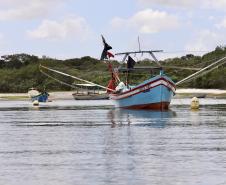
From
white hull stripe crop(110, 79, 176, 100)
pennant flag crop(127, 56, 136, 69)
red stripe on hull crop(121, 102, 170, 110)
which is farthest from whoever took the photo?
pennant flag crop(127, 56, 136, 69)

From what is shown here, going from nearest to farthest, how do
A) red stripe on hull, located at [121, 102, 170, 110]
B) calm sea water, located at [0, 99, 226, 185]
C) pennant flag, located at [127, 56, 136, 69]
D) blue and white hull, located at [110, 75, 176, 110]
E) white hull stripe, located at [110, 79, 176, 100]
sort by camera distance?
1. calm sea water, located at [0, 99, 226, 185]
2. white hull stripe, located at [110, 79, 176, 100]
3. blue and white hull, located at [110, 75, 176, 110]
4. red stripe on hull, located at [121, 102, 170, 110]
5. pennant flag, located at [127, 56, 136, 69]

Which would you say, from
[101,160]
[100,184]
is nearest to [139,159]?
[101,160]

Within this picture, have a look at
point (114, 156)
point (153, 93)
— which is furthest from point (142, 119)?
point (114, 156)

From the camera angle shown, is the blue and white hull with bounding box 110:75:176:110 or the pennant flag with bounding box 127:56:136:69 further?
the pennant flag with bounding box 127:56:136:69

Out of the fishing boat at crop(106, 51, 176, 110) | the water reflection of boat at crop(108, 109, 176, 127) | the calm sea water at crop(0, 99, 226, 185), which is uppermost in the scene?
the fishing boat at crop(106, 51, 176, 110)

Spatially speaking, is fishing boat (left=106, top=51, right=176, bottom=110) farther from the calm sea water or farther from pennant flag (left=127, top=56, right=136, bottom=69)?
the calm sea water

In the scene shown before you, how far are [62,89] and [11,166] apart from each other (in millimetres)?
166343

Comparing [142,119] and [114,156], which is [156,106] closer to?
[142,119]

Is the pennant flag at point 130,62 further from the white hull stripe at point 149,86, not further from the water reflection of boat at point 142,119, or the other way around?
the water reflection of boat at point 142,119

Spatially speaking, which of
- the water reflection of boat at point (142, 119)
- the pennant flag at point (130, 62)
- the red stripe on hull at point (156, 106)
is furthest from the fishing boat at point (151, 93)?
the water reflection of boat at point (142, 119)

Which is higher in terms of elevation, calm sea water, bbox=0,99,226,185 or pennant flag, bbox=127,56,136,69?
pennant flag, bbox=127,56,136,69

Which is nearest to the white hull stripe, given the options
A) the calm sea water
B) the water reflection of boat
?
the water reflection of boat

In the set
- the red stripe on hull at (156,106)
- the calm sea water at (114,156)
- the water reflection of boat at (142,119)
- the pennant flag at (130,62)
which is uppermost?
the pennant flag at (130,62)

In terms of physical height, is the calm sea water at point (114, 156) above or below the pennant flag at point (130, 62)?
below
